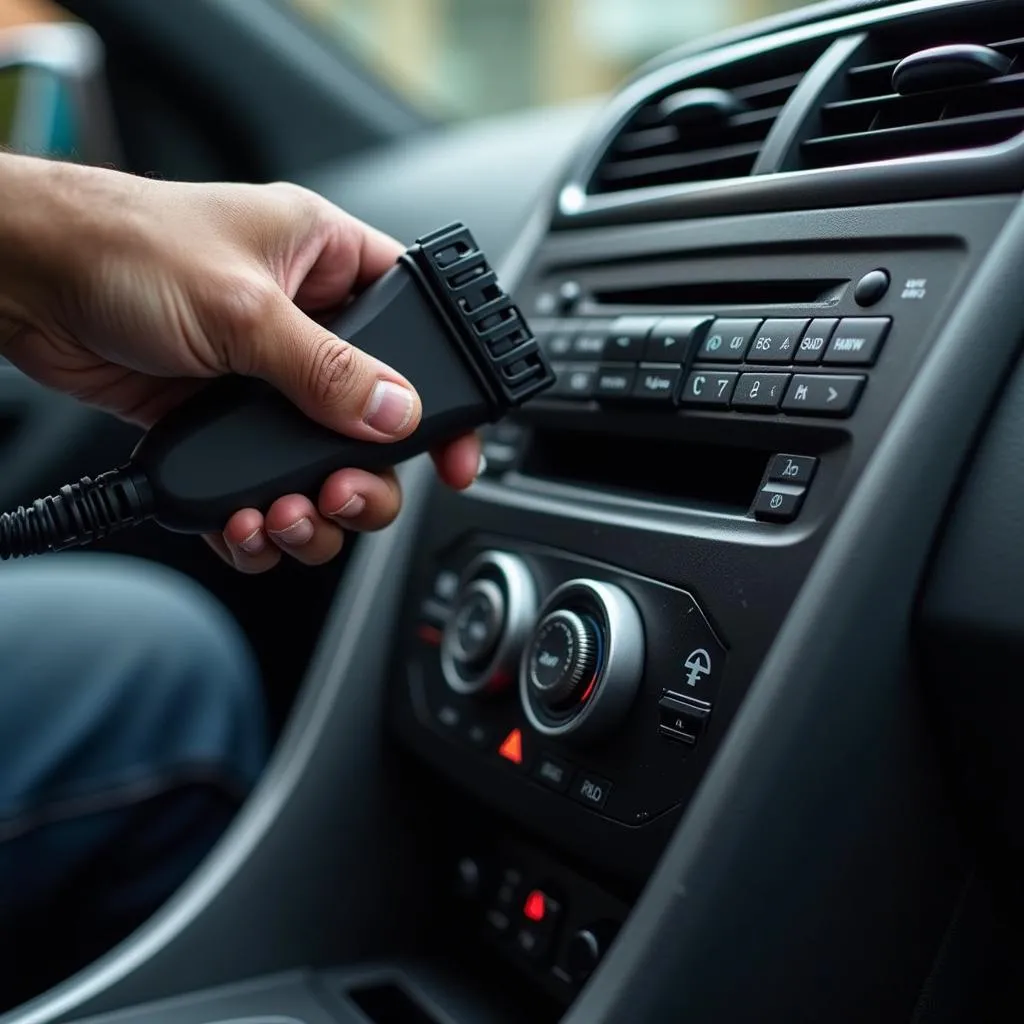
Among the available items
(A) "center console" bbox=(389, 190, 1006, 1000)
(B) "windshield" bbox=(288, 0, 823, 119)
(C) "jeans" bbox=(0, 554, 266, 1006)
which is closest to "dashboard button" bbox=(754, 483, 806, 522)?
(A) "center console" bbox=(389, 190, 1006, 1000)

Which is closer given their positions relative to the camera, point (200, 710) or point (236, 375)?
point (236, 375)

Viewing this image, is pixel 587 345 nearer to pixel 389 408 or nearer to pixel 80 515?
pixel 389 408

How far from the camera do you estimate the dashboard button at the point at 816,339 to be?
66 cm

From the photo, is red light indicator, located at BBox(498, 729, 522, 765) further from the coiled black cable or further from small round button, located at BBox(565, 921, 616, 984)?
the coiled black cable

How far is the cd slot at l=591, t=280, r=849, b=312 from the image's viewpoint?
71cm

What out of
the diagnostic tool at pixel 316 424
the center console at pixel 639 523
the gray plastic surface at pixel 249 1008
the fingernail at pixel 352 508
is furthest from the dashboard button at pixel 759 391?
the gray plastic surface at pixel 249 1008

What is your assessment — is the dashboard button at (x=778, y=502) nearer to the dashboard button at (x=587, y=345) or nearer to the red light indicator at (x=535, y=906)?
the dashboard button at (x=587, y=345)

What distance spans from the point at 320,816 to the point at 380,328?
39 centimetres

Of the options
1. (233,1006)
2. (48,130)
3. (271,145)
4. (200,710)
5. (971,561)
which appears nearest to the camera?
(971,561)

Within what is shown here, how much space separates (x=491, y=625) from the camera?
0.81 metres

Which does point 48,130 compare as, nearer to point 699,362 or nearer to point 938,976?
point 699,362

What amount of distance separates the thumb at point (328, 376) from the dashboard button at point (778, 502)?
19cm

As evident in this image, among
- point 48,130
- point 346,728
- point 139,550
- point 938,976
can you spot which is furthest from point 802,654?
point 48,130

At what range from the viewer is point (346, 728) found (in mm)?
939
